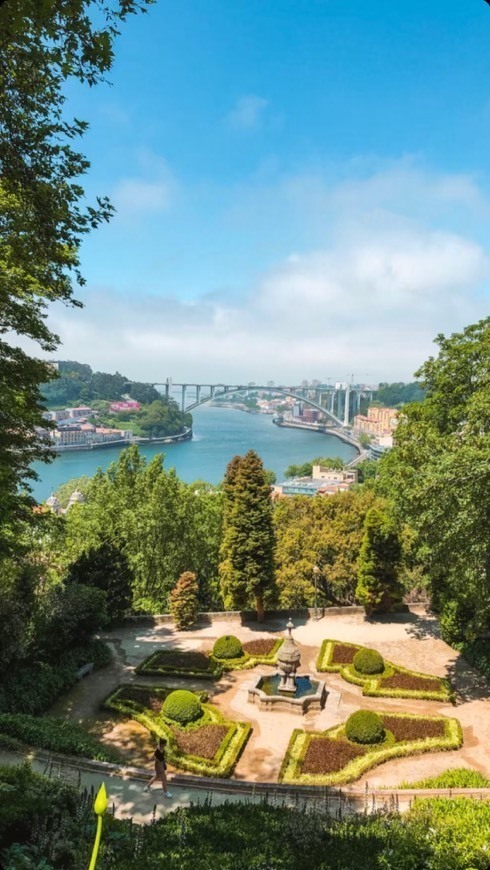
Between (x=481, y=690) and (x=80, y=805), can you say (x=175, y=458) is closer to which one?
(x=481, y=690)

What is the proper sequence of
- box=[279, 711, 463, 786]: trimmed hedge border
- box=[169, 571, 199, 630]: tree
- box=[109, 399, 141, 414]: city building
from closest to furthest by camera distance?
box=[279, 711, 463, 786]: trimmed hedge border, box=[169, 571, 199, 630]: tree, box=[109, 399, 141, 414]: city building

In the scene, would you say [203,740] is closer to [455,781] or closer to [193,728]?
[193,728]

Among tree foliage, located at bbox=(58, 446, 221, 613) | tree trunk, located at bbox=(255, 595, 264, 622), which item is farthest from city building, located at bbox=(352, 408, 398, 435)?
tree trunk, located at bbox=(255, 595, 264, 622)

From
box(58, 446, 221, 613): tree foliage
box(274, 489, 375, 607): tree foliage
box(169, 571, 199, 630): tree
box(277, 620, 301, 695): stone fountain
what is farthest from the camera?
box(58, 446, 221, 613): tree foliage

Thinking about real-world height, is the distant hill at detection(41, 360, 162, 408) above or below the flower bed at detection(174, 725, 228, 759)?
above

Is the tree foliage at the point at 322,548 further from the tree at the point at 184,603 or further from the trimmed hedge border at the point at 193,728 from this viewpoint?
the trimmed hedge border at the point at 193,728

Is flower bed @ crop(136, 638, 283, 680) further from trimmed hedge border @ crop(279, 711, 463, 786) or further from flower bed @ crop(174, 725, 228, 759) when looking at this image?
trimmed hedge border @ crop(279, 711, 463, 786)
